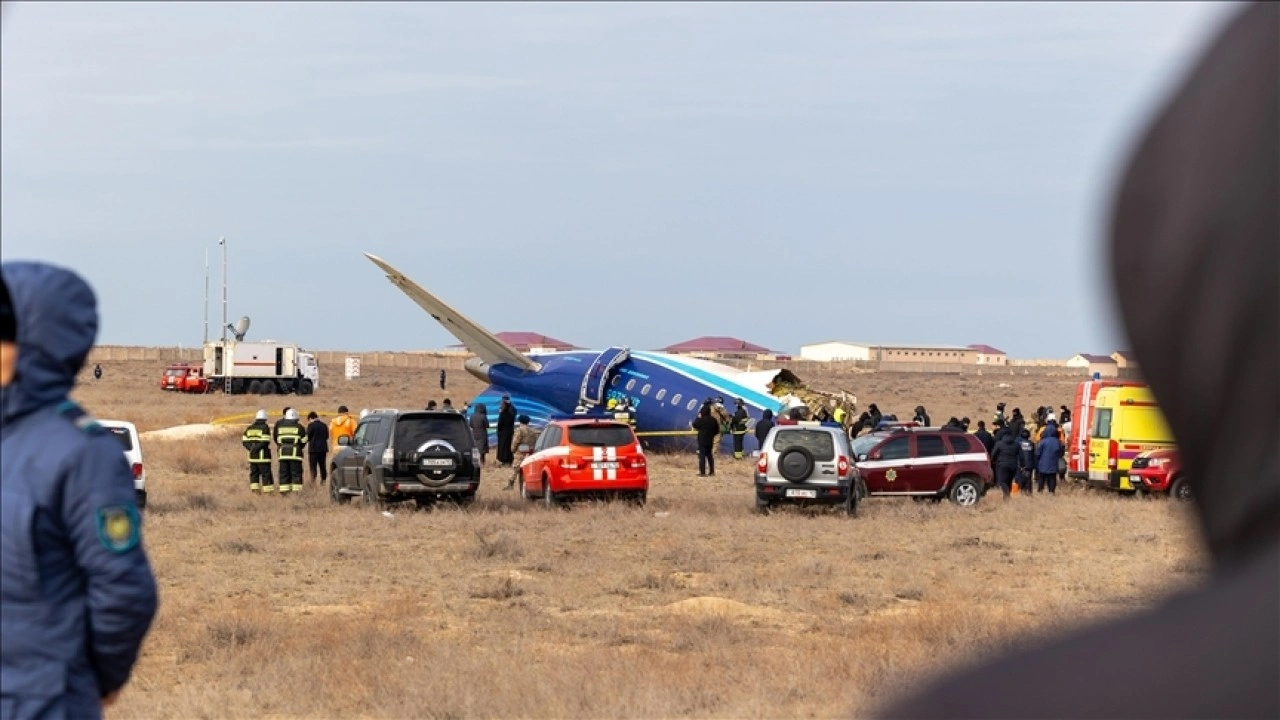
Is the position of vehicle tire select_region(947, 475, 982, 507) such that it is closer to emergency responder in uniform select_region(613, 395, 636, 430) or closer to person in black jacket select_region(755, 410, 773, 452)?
person in black jacket select_region(755, 410, 773, 452)

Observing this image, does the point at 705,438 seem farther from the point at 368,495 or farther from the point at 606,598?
the point at 606,598

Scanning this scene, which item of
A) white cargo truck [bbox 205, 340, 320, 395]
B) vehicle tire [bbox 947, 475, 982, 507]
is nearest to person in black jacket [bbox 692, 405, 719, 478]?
vehicle tire [bbox 947, 475, 982, 507]

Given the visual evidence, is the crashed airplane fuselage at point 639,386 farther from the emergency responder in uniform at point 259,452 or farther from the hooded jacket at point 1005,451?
the emergency responder in uniform at point 259,452

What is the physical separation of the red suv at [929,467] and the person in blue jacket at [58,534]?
23767mm

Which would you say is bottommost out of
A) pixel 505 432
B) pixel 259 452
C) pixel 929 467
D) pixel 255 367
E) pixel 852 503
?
pixel 852 503

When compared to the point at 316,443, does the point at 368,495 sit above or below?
below

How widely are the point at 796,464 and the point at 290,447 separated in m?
8.37

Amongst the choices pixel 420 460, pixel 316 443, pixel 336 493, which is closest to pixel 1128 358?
pixel 420 460

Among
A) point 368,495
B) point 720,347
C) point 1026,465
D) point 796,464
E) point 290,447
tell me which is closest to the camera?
point 796,464

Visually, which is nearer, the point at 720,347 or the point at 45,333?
the point at 45,333

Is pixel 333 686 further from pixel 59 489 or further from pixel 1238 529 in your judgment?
pixel 1238 529

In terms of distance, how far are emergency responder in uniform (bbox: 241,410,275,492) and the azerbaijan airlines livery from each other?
11755 millimetres

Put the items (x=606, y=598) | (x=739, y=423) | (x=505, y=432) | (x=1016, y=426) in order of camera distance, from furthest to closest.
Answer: (x=739, y=423), (x=505, y=432), (x=1016, y=426), (x=606, y=598)

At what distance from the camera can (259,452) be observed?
28531mm
